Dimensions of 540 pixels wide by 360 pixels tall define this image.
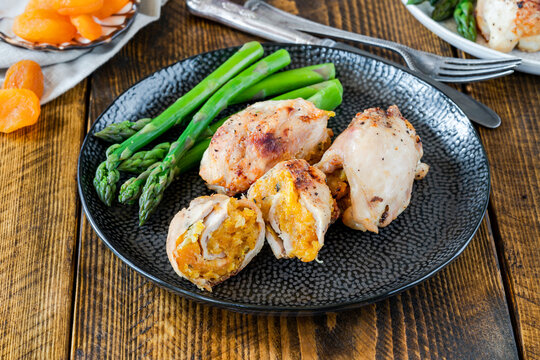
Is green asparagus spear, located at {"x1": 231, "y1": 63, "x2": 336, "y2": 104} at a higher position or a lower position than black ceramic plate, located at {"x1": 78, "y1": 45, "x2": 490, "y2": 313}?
higher

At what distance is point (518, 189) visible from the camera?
316 centimetres

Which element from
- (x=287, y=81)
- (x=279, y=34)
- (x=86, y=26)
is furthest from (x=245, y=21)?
(x=86, y=26)

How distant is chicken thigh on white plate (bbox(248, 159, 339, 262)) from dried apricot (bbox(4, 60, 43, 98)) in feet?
5.84

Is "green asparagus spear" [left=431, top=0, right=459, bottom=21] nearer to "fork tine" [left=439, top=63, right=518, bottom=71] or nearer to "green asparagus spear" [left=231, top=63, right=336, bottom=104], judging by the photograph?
"fork tine" [left=439, top=63, right=518, bottom=71]

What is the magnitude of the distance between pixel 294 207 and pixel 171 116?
3.52ft

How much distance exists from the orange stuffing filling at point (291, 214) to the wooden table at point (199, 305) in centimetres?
33

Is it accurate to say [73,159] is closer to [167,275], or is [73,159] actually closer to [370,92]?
[167,275]

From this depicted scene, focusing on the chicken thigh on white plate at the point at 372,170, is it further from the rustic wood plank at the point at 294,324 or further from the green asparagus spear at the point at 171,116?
the green asparagus spear at the point at 171,116

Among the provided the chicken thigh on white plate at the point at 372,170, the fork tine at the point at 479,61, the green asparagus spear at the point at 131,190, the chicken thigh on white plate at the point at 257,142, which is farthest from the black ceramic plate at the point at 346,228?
the fork tine at the point at 479,61

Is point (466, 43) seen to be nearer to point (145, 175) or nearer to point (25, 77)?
point (145, 175)

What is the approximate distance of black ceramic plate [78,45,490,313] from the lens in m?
2.47

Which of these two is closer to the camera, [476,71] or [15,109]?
[15,109]

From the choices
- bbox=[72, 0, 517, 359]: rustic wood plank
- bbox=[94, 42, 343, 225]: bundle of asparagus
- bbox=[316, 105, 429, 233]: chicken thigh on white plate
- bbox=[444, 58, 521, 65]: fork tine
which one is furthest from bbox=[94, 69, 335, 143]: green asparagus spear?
bbox=[72, 0, 517, 359]: rustic wood plank

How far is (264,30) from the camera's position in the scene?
396cm
